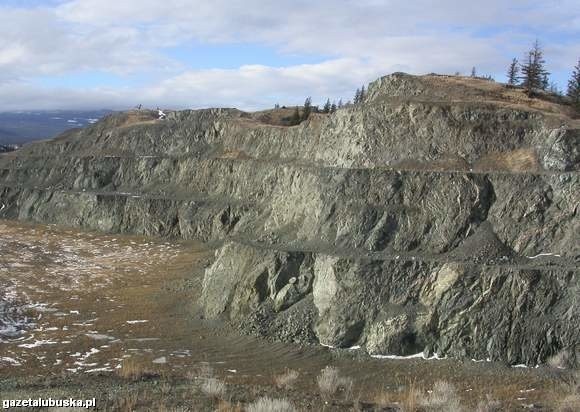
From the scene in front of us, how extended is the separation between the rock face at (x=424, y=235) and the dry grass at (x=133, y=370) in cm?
571

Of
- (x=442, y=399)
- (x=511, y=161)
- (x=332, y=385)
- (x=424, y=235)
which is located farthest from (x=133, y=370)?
(x=511, y=161)

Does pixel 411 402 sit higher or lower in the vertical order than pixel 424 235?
lower

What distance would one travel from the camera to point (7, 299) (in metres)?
33.3

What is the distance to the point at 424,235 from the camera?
27453 mm

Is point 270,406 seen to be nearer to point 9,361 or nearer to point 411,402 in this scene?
point 411,402

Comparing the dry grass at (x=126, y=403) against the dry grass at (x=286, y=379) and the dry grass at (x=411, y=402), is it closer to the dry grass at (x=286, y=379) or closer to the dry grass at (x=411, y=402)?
the dry grass at (x=286, y=379)

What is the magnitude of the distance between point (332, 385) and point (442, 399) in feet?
12.4

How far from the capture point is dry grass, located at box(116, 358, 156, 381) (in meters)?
19.3

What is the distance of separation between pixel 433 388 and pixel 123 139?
61061 mm

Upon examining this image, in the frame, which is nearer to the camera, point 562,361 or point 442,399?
point 442,399

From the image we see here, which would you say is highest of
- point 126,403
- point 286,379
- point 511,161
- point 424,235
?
point 511,161

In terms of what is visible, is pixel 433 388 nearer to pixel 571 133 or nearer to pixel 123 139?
pixel 571 133

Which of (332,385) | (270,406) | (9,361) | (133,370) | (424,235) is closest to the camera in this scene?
(270,406)

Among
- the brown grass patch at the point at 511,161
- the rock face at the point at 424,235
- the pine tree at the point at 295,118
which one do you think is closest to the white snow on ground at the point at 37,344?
the rock face at the point at 424,235
